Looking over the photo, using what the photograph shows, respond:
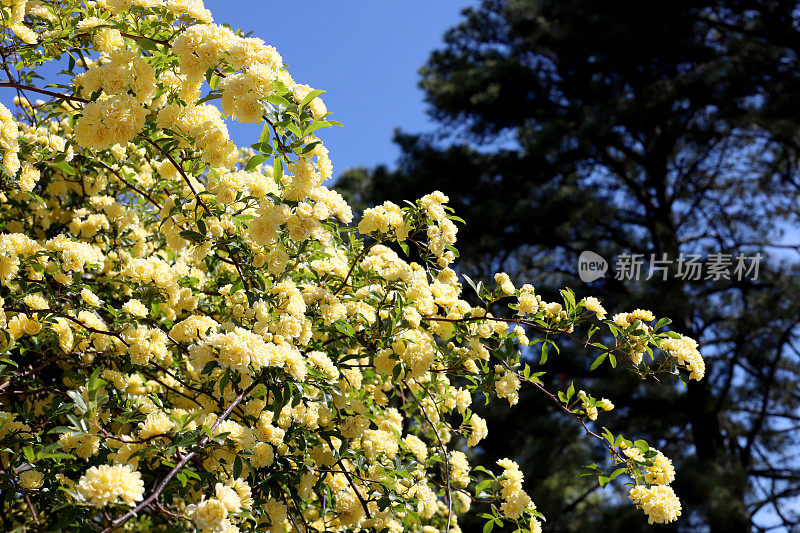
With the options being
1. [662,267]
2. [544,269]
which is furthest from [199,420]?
[544,269]

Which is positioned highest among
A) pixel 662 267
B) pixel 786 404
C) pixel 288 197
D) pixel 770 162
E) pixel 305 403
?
pixel 770 162

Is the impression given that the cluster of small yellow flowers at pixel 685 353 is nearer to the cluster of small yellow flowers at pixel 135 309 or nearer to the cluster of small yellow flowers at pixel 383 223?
the cluster of small yellow flowers at pixel 383 223

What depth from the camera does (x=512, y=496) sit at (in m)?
1.48

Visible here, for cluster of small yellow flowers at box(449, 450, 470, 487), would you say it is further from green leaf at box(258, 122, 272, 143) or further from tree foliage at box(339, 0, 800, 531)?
tree foliage at box(339, 0, 800, 531)

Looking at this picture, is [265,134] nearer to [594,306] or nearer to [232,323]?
[232,323]

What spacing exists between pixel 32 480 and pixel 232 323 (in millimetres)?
512

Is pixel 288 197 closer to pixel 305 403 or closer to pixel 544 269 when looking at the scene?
pixel 305 403

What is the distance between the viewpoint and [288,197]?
4.00 ft

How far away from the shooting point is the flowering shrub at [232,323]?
1.11 metres

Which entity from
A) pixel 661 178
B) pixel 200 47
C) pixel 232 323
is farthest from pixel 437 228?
pixel 661 178

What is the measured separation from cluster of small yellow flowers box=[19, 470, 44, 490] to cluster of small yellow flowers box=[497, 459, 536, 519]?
1020 mm

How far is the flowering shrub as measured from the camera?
3.64 ft

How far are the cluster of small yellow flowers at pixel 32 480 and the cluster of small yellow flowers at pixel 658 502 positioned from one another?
1.26m

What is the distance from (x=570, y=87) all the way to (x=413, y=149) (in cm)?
180
